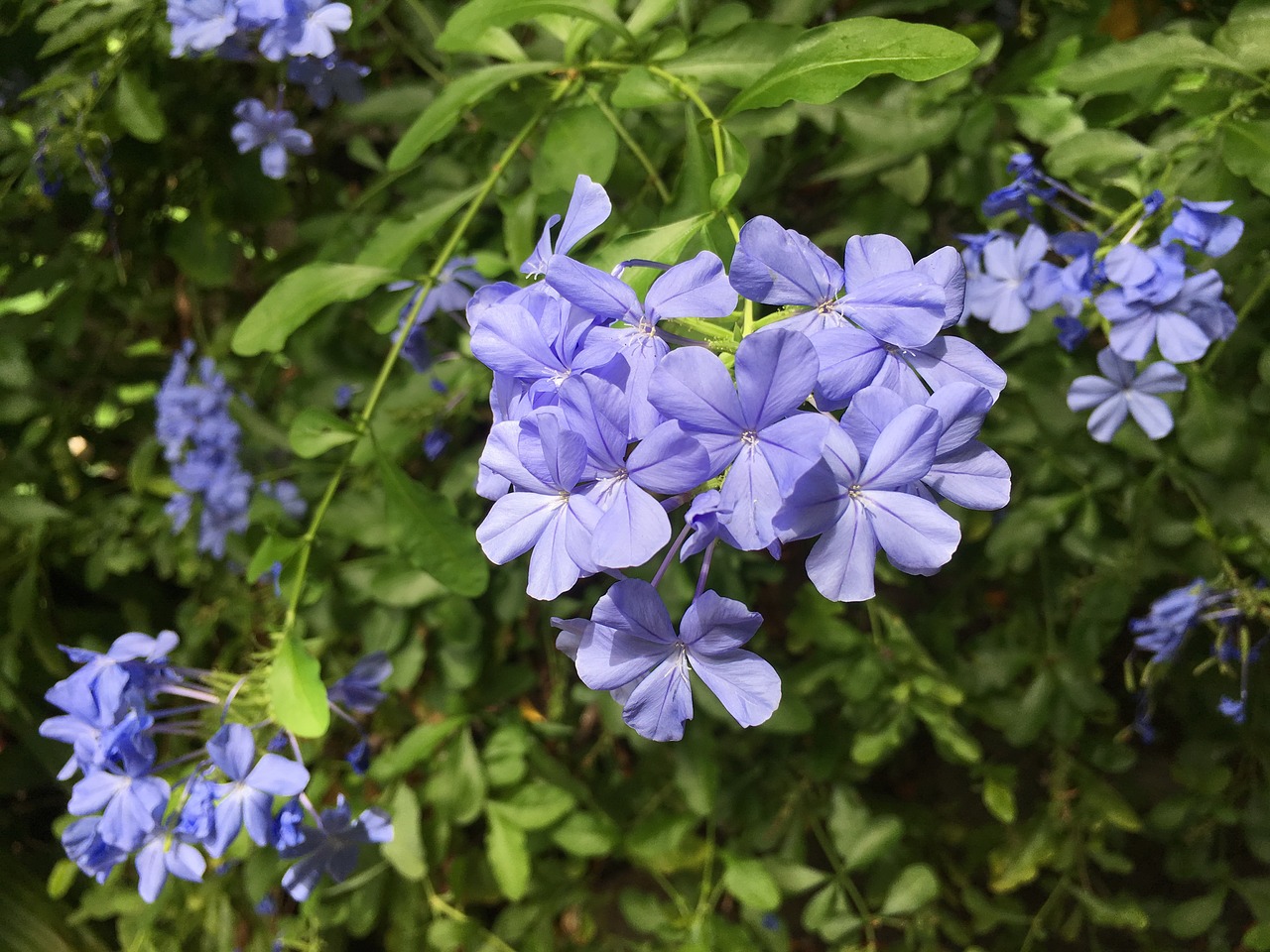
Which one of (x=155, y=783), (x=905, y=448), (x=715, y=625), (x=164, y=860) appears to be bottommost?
(x=164, y=860)

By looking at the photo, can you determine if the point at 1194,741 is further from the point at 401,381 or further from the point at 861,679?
the point at 401,381

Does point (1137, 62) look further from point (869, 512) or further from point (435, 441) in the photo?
point (435, 441)

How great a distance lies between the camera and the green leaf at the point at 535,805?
1401 millimetres

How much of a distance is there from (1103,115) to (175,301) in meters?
1.69

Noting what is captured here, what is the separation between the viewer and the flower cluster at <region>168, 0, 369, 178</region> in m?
1.06

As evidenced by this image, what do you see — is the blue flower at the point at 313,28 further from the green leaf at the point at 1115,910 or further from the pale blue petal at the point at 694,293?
the green leaf at the point at 1115,910

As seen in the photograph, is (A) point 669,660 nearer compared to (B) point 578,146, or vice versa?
(A) point 669,660

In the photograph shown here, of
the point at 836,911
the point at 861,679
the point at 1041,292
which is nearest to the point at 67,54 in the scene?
the point at 1041,292

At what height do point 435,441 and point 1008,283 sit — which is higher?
point 1008,283

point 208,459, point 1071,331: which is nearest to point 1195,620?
point 1071,331

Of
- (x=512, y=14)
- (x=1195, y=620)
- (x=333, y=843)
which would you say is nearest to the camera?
(x=512, y=14)

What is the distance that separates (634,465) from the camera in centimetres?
58

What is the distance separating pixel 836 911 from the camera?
155 cm

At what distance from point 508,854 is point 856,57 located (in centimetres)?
121
